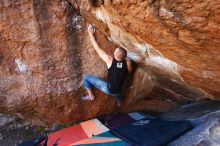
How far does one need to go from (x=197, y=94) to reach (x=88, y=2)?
1.88 meters

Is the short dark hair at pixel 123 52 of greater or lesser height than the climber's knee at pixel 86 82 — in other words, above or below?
above

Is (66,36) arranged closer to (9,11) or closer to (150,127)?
(9,11)

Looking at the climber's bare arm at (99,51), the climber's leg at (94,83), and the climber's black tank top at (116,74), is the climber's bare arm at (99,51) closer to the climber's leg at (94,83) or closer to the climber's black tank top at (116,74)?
the climber's black tank top at (116,74)

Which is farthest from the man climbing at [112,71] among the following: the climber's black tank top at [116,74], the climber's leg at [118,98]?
the climber's leg at [118,98]

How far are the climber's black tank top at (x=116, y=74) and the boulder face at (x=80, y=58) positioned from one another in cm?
18

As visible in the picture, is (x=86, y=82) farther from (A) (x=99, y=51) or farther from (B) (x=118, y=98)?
(B) (x=118, y=98)

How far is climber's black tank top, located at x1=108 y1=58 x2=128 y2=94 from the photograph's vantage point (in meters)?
3.73

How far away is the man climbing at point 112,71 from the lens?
3725 mm

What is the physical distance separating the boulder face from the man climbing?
0.08m

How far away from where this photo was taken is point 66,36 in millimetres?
3689

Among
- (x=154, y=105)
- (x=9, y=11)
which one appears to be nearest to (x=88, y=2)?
(x=9, y=11)

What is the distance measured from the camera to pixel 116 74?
3.76 meters

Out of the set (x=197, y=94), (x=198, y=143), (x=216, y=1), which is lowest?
(x=198, y=143)

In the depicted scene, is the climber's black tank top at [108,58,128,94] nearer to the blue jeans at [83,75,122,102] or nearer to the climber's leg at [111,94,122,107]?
the blue jeans at [83,75,122,102]
